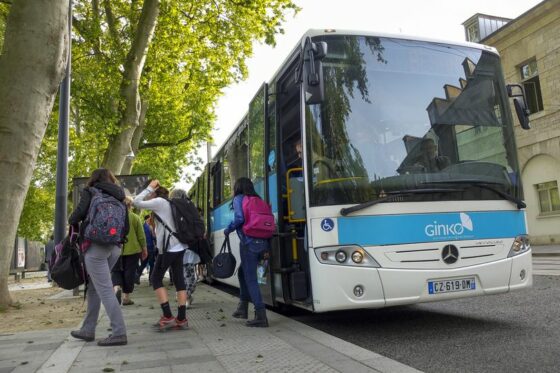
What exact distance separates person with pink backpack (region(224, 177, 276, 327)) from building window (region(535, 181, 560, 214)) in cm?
1857

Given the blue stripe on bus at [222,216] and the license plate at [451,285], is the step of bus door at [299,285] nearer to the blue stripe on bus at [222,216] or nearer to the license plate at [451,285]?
the license plate at [451,285]

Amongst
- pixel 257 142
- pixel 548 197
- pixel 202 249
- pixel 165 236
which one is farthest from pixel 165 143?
pixel 165 236

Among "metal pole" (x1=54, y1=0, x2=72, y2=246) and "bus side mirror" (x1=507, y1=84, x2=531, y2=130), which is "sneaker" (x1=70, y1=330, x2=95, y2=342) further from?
"metal pole" (x1=54, y1=0, x2=72, y2=246)

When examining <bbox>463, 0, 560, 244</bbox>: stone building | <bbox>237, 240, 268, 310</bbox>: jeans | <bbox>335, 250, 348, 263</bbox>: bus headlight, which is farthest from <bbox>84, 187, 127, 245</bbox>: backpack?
<bbox>463, 0, 560, 244</bbox>: stone building

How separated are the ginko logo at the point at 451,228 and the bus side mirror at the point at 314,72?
5.74 feet

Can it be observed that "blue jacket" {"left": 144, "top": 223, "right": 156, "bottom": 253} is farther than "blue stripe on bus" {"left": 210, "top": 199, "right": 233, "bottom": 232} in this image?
Yes

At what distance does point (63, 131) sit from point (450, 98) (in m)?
8.83

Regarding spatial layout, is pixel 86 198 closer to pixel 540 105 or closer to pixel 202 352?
pixel 202 352

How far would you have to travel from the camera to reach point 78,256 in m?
5.78

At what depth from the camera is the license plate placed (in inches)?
221

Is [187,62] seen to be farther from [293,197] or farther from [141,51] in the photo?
[293,197]

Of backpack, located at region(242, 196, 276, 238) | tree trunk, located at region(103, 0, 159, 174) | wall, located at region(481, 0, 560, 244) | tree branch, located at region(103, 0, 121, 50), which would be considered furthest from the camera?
wall, located at region(481, 0, 560, 244)

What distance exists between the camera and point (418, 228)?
5.67 metres

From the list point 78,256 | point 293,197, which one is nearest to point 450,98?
point 293,197
